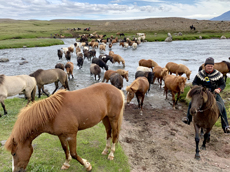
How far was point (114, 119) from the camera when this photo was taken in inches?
170

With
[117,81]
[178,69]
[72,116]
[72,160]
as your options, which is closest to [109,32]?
[178,69]

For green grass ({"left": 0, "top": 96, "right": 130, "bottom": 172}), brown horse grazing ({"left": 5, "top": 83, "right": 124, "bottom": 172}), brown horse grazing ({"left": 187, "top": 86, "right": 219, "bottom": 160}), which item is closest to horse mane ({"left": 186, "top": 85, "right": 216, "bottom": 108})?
brown horse grazing ({"left": 187, "top": 86, "right": 219, "bottom": 160})

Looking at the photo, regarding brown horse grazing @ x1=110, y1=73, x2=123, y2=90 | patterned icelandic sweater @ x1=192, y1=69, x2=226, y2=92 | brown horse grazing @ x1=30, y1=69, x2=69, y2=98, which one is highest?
patterned icelandic sweater @ x1=192, y1=69, x2=226, y2=92

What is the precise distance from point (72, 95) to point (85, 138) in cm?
223

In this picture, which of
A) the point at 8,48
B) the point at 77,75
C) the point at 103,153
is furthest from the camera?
the point at 8,48

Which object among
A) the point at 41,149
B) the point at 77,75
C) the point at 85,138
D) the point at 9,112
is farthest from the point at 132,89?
the point at 77,75

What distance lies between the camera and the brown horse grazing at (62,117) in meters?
3.17

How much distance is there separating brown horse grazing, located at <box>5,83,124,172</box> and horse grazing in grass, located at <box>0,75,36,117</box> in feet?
14.1

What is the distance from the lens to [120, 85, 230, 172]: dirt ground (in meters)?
4.49

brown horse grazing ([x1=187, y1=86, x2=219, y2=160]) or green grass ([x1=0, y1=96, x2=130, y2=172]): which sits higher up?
brown horse grazing ([x1=187, y1=86, x2=219, y2=160])

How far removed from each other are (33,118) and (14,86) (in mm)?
4792

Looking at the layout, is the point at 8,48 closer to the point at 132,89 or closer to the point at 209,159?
the point at 132,89

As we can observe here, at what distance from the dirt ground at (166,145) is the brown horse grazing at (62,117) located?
1661 mm

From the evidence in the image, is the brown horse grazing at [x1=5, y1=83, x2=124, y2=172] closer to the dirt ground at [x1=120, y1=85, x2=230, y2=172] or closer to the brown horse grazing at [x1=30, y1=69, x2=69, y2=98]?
the dirt ground at [x1=120, y1=85, x2=230, y2=172]
